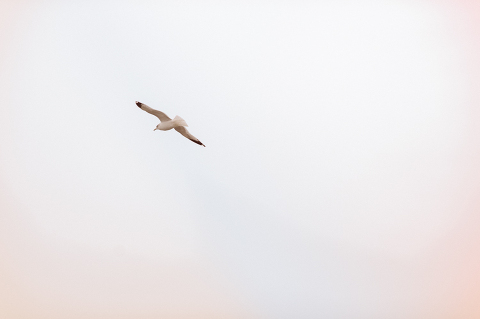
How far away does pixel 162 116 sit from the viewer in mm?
10164

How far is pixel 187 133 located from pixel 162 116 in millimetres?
645

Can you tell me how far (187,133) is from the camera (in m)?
10.2
